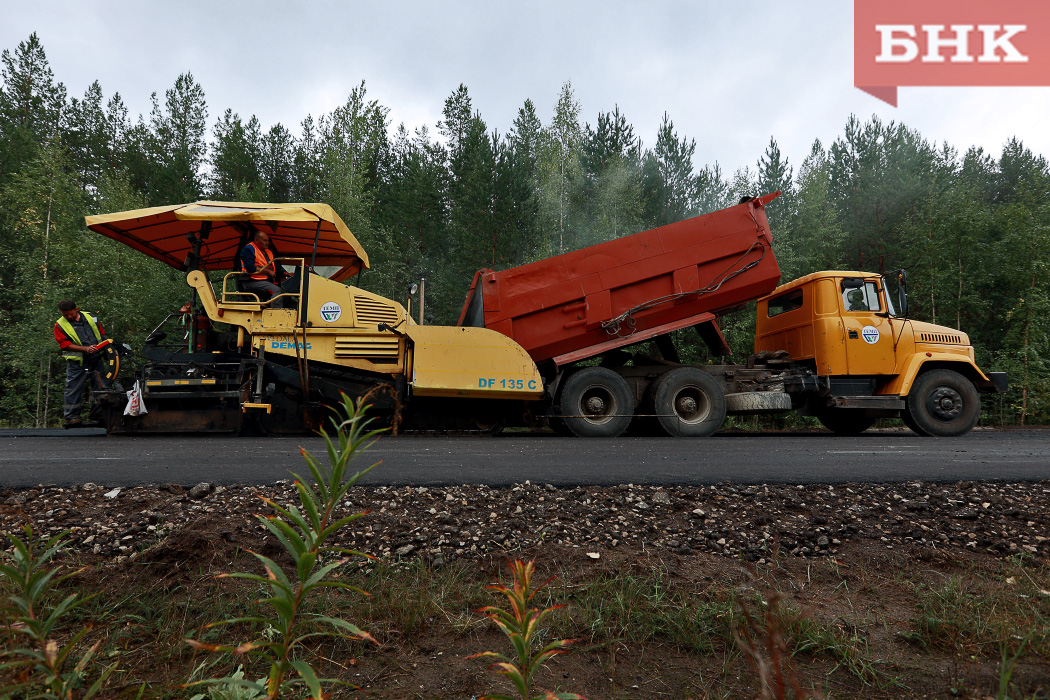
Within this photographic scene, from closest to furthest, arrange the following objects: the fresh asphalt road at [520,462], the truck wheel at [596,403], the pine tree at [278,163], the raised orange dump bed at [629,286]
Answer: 1. the fresh asphalt road at [520,462]
2. the truck wheel at [596,403]
3. the raised orange dump bed at [629,286]
4. the pine tree at [278,163]

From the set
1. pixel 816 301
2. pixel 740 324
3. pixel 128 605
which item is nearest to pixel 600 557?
pixel 128 605

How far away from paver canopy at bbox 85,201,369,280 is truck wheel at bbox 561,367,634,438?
12.8 feet

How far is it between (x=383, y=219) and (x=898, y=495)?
65.8 ft

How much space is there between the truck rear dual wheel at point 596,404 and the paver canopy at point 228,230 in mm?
3903

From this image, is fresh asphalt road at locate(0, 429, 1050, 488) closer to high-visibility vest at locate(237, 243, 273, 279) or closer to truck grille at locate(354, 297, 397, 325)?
truck grille at locate(354, 297, 397, 325)

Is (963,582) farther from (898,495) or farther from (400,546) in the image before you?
(400,546)

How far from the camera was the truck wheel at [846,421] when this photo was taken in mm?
10188

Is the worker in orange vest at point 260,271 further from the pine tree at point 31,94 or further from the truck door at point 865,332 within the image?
the pine tree at point 31,94

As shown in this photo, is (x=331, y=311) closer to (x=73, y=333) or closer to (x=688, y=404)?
(x=73, y=333)

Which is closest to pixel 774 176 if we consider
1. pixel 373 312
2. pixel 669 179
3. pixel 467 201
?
pixel 669 179

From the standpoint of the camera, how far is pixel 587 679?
1979 mm

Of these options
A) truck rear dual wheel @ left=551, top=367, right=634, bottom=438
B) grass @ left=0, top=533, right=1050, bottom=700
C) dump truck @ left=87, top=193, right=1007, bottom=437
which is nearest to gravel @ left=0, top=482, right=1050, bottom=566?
grass @ left=0, top=533, right=1050, bottom=700

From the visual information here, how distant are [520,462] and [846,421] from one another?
8.34m

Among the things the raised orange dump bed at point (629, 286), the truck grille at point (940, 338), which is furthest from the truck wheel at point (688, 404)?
the truck grille at point (940, 338)
